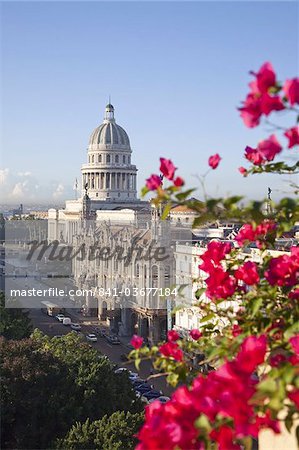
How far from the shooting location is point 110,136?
121312 millimetres

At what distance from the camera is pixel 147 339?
6188 centimetres

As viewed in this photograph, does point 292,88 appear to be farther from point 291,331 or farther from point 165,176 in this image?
point 291,331

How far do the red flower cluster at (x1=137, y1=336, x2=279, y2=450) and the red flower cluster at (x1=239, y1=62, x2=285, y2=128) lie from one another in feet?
5.68

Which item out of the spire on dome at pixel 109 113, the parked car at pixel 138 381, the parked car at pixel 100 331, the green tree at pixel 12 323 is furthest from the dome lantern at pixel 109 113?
the parked car at pixel 138 381

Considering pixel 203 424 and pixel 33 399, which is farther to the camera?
pixel 33 399

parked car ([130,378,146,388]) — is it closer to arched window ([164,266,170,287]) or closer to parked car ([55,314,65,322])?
arched window ([164,266,170,287])

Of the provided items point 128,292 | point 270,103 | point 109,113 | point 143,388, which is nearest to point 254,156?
point 270,103

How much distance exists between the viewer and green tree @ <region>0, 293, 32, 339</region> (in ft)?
155

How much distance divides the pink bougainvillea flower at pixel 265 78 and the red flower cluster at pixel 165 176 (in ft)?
4.97

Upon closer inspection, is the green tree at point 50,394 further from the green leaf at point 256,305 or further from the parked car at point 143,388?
the green leaf at point 256,305

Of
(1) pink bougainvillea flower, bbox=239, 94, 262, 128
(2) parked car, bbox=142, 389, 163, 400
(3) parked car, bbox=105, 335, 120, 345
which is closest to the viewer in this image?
(1) pink bougainvillea flower, bbox=239, 94, 262, 128

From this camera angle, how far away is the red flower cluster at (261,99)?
4.79 metres

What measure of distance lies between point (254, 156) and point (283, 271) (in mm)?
1640

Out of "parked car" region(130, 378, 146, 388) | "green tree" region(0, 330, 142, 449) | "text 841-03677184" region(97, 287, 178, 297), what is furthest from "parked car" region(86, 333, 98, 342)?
"green tree" region(0, 330, 142, 449)
